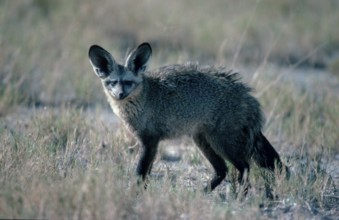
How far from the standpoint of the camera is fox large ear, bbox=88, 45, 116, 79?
7887 millimetres

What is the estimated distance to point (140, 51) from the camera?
800cm

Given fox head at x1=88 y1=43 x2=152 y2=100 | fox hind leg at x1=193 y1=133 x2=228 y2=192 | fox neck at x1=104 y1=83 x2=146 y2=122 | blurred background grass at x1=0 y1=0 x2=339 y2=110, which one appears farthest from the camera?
blurred background grass at x1=0 y1=0 x2=339 y2=110

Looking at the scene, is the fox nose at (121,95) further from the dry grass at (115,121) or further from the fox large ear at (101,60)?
the dry grass at (115,121)

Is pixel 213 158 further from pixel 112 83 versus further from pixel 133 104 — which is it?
pixel 112 83

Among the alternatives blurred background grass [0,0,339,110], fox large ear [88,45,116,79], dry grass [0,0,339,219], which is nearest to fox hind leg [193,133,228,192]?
dry grass [0,0,339,219]

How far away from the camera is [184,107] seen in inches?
319

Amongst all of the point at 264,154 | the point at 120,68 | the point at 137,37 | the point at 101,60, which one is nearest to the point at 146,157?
the point at 120,68

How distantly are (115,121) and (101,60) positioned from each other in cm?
268

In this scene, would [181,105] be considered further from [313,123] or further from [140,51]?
[313,123]

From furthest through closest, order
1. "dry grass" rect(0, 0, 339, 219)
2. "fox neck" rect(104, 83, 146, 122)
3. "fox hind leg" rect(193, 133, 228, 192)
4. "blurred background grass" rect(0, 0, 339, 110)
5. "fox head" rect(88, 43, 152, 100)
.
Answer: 1. "blurred background grass" rect(0, 0, 339, 110)
2. "fox hind leg" rect(193, 133, 228, 192)
3. "fox neck" rect(104, 83, 146, 122)
4. "fox head" rect(88, 43, 152, 100)
5. "dry grass" rect(0, 0, 339, 219)

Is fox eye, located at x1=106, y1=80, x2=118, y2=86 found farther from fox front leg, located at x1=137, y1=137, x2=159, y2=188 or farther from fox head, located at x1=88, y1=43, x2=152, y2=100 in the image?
fox front leg, located at x1=137, y1=137, x2=159, y2=188

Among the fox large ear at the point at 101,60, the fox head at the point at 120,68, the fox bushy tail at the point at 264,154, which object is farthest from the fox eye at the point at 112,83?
the fox bushy tail at the point at 264,154

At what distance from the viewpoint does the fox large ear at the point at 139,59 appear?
7.97m

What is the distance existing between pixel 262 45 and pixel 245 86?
7.18 meters
